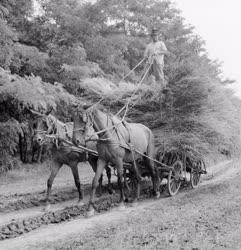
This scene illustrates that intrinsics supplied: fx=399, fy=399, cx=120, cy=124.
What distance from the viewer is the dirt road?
5738 millimetres

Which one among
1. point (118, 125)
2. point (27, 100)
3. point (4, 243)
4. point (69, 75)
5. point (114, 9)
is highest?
point (114, 9)

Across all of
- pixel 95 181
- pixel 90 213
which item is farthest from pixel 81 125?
pixel 90 213

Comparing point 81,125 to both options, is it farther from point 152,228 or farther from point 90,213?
point 152,228

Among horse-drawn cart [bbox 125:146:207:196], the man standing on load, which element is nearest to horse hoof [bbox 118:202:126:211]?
horse-drawn cart [bbox 125:146:207:196]

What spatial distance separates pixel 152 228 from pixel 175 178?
4.23 meters

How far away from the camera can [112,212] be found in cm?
863

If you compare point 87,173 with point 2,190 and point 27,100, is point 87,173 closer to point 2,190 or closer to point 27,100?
point 2,190

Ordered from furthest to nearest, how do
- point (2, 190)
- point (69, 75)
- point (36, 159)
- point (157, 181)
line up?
point (36, 159), point (69, 75), point (2, 190), point (157, 181)

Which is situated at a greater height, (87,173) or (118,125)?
(118,125)

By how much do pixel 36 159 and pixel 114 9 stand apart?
7.85 meters

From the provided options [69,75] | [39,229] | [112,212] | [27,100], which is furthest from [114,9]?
[39,229]

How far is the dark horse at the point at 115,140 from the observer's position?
8141mm

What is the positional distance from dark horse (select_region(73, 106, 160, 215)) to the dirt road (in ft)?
2.67

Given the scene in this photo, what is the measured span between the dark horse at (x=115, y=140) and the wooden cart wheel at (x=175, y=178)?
357 mm
